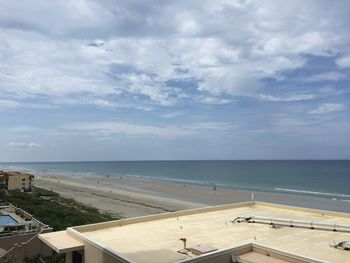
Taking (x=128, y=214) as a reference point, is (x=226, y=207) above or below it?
above

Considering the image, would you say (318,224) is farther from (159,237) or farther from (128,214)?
(128,214)

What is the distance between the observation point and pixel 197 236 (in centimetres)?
1400

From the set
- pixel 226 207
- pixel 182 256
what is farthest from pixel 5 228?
pixel 182 256

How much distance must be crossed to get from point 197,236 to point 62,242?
4.90 m

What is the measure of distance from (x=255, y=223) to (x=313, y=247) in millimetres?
4212

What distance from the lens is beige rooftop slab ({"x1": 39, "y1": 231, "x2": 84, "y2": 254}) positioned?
12.7 meters

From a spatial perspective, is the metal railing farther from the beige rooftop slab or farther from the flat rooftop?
the beige rooftop slab

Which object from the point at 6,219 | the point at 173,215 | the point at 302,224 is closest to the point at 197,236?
the point at 173,215

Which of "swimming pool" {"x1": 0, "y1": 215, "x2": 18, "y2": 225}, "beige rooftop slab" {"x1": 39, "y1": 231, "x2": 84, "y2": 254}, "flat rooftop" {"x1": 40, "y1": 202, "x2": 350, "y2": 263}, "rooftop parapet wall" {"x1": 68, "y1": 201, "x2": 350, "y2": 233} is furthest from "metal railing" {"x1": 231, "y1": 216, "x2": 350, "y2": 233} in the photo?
"swimming pool" {"x1": 0, "y1": 215, "x2": 18, "y2": 225}

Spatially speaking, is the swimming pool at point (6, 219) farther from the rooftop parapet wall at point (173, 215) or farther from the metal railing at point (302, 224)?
the metal railing at point (302, 224)

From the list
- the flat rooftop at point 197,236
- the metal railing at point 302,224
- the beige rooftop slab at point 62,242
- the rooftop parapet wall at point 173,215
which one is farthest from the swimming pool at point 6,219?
the metal railing at point 302,224

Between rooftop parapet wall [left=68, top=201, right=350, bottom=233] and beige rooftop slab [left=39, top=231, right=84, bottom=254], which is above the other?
rooftop parapet wall [left=68, top=201, right=350, bottom=233]

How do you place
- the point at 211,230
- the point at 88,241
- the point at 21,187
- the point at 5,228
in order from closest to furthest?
the point at 88,241 < the point at 211,230 < the point at 5,228 < the point at 21,187

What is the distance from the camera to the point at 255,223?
16.2m
